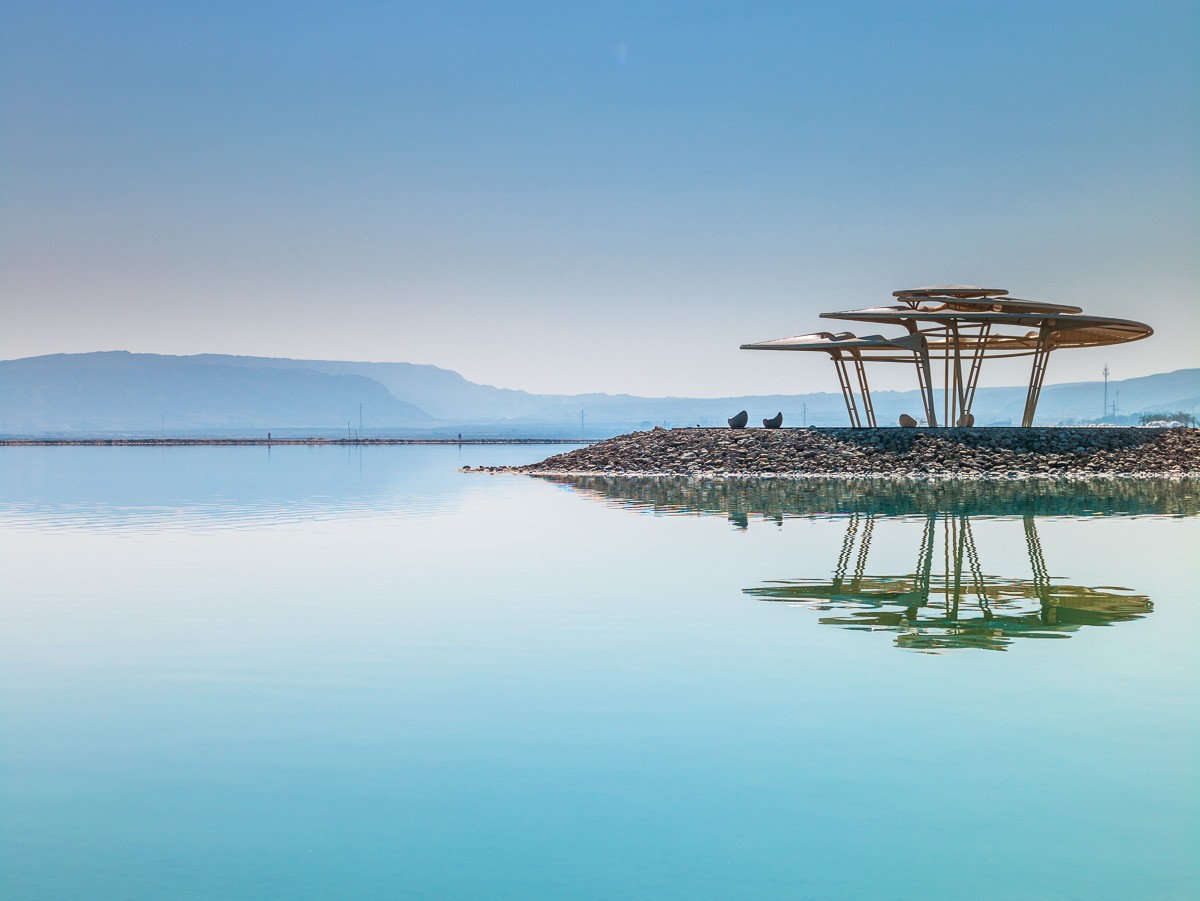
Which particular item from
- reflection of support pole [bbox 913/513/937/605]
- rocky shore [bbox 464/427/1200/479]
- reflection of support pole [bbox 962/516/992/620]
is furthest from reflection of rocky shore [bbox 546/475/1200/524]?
reflection of support pole [bbox 962/516/992/620]

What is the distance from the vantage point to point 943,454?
3866 cm

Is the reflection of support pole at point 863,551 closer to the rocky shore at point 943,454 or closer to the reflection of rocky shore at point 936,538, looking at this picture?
the reflection of rocky shore at point 936,538

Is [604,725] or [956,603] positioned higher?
[956,603]

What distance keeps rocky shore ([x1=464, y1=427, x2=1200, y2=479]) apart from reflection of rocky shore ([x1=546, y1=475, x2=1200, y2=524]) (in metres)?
1.74

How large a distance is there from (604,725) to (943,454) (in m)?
32.9

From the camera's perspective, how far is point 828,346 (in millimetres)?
39062

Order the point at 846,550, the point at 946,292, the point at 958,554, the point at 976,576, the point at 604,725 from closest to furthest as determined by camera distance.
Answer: the point at 604,725 → the point at 976,576 → the point at 958,554 → the point at 846,550 → the point at 946,292

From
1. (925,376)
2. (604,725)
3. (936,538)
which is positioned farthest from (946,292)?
(604,725)

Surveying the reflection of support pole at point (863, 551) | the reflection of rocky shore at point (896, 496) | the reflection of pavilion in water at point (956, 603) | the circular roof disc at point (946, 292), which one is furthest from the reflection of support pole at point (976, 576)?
the circular roof disc at point (946, 292)

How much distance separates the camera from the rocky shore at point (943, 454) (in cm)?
3819

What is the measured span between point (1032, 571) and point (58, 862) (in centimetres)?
1245

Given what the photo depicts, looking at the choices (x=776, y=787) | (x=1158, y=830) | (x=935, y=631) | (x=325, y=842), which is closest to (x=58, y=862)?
(x=325, y=842)

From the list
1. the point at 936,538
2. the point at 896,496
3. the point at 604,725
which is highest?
the point at 896,496

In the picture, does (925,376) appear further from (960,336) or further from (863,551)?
(863,551)
